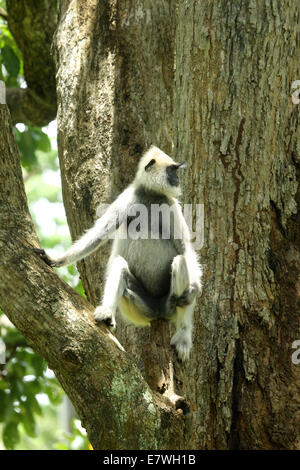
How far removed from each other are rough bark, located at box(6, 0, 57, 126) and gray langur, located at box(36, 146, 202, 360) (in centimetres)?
290

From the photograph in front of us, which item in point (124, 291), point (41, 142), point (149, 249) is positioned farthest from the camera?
point (41, 142)

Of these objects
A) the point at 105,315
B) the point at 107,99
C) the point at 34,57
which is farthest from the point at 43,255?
the point at 34,57

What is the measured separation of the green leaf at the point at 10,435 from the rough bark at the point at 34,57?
3.79m

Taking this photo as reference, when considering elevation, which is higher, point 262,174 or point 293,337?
point 262,174

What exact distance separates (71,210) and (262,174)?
1882 millimetres

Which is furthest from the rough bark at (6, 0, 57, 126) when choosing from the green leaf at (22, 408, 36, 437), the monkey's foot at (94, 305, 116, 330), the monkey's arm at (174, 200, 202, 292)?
the monkey's foot at (94, 305, 116, 330)

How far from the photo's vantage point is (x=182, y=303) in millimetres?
4676

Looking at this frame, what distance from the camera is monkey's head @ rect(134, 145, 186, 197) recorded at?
4.89m

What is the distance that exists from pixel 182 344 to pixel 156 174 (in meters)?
1.43

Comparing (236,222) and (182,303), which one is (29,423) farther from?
(236,222)

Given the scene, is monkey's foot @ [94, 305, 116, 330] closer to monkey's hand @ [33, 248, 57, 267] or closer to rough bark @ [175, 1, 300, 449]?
monkey's hand @ [33, 248, 57, 267]

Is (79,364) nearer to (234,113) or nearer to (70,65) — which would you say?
(234,113)
